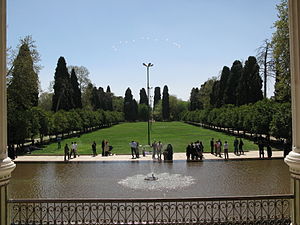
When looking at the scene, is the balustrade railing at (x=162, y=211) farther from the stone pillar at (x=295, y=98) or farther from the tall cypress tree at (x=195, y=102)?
the tall cypress tree at (x=195, y=102)

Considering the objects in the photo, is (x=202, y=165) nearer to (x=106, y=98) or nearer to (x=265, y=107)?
(x=265, y=107)

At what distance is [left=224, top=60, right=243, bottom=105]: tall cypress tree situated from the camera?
60344mm

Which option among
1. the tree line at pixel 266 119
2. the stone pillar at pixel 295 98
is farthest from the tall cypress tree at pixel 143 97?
the stone pillar at pixel 295 98

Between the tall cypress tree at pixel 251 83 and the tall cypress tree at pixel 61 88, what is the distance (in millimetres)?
29138

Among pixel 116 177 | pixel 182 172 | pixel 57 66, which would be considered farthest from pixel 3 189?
pixel 57 66

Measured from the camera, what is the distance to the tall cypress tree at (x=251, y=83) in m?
50.6

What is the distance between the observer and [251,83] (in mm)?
50938

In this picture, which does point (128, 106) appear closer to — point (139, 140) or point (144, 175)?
point (139, 140)

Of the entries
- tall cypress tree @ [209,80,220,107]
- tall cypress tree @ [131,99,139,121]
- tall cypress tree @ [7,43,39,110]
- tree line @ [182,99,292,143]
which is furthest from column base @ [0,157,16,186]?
tall cypress tree @ [131,99,139,121]

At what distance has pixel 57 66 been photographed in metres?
54.0

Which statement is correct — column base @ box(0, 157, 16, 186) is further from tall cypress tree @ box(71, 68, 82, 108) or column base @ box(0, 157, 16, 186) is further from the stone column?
tall cypress tree @ box(71, 68, 82, 108)

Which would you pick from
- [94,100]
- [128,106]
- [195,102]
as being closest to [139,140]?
[94,100]

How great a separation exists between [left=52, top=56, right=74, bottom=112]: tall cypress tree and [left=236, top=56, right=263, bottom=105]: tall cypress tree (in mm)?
29138

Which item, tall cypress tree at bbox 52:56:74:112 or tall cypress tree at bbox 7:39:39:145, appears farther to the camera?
tall cypress tree at bbox 52:56:74:112
